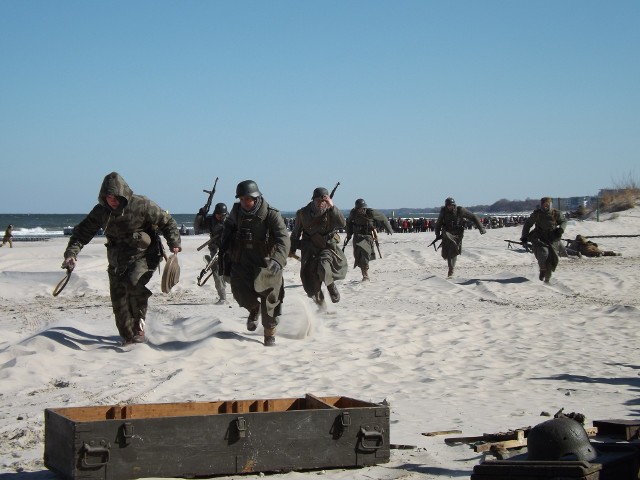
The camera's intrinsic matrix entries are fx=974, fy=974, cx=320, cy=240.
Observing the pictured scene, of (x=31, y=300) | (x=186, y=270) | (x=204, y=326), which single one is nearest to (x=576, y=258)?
(x=186, y=270)

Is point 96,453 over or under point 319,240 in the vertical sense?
under

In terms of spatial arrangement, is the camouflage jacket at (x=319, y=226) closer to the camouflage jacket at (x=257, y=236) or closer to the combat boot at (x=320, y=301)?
the combat boot at (x=320, y=301)

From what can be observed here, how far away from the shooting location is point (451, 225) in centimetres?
2103

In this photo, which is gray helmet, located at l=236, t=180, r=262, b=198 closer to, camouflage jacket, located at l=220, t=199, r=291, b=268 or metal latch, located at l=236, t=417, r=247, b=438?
camouflage jacket, located at l=220, t=199, r=291, b=268

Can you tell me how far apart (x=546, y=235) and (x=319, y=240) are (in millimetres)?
7359

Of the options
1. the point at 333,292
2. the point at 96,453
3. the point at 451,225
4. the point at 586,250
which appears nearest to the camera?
the point at 96,453

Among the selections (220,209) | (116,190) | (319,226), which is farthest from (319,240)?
(116,190)

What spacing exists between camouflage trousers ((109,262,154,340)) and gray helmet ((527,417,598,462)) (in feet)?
20.6

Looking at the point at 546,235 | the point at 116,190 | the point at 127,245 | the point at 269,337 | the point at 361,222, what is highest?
the point at 116,190

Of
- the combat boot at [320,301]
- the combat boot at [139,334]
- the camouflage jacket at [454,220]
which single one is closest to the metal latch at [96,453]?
the combat boot at [139,334]

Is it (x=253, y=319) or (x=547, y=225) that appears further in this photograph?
(x=547, y=225)

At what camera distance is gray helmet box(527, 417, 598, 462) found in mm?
4988

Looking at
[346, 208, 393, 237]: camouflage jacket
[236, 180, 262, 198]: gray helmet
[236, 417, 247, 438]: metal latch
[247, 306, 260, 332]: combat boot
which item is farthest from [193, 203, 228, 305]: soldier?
[236, 417, 247, 438]: metal latch

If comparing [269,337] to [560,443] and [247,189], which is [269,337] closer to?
[247,189]
